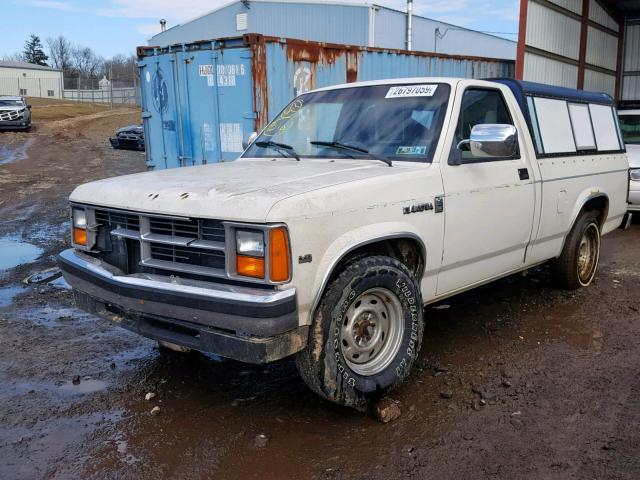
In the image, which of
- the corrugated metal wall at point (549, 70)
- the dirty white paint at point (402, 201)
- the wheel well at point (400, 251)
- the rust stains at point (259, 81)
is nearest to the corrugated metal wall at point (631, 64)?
the corrugated metal wall at point (549, 70)

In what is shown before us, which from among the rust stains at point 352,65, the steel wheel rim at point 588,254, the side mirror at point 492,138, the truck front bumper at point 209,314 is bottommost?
the steel wheel rim at point 588,254

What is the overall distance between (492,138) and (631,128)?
316 inches

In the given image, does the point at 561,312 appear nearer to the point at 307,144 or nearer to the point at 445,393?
the point at 445,393

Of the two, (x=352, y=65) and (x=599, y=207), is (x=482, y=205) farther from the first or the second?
(x=352, y=65)

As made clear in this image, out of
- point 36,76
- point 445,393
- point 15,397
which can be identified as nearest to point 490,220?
point 445,393

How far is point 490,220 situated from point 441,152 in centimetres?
67

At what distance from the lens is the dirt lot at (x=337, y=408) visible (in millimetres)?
3125

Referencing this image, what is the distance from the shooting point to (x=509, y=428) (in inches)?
135

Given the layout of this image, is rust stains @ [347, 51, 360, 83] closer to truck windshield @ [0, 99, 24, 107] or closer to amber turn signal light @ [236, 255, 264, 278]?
amber turn signal light @ [236, 255, 264, 278]

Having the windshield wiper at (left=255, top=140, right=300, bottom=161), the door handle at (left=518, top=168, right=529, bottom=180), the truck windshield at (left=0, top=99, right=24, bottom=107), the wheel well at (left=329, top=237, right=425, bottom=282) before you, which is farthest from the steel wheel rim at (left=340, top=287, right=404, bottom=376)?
the truck windshield at (left=0, top=99, right=24, bottom=107)

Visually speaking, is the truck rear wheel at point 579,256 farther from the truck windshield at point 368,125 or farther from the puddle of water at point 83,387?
the puddle of water at point 83,387

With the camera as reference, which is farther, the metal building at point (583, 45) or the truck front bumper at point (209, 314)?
the metal building at point (583, 45)

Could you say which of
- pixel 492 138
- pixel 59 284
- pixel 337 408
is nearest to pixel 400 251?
pixel 492 138

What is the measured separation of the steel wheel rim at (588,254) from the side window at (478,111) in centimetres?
179
